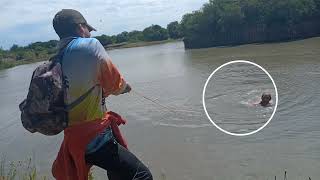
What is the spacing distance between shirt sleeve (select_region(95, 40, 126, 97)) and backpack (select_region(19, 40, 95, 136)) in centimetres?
12

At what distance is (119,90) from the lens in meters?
3.94

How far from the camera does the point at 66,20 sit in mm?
3895

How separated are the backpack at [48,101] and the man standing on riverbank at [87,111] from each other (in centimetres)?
4

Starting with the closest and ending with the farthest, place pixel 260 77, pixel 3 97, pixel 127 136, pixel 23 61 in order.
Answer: pixel 127 136
pixel 260 77
pixel 3 97
pixel 23 61

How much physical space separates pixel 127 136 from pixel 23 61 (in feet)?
248

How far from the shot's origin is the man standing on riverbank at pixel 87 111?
3699 mm

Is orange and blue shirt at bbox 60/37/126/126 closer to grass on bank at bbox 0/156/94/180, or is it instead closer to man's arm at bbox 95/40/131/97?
man's arm at bbox 95/40/131/97

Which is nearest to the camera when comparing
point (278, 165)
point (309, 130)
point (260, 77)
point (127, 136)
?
point (278, 165)

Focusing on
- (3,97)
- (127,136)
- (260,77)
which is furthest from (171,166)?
(3,97)

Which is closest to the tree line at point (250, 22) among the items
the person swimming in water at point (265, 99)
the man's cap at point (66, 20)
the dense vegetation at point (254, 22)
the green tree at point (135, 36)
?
the dense vegetation at point (254, 22)

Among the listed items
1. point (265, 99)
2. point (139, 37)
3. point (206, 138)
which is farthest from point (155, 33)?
point (206, 138)

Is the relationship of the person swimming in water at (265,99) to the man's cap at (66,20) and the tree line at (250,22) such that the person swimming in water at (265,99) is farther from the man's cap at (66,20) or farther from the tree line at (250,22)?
the tree line at (250,22)

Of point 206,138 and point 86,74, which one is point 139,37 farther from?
point 86,74

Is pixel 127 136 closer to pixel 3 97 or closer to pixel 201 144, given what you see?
pixel 201 144
